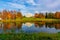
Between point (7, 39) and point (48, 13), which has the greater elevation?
point (48, 13)

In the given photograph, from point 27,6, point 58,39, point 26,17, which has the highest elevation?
point 27,6

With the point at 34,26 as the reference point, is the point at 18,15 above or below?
above

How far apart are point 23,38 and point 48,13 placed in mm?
4096

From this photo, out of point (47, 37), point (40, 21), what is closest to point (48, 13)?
point (40, 21)

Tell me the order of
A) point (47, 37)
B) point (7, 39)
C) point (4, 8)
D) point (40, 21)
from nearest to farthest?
point (7, 39)
point (47, 37)
point (4, 8)
point (40, 21)

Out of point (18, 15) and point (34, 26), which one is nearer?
point (18, 15)

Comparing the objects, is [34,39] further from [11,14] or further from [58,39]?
[11,14]

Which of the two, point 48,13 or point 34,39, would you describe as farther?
point 48,13

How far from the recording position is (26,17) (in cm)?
1189

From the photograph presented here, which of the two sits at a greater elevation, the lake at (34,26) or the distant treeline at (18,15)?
the distant treeline at (18,15)

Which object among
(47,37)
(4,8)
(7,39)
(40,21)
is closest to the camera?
(7,39)

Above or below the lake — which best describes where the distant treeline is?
above

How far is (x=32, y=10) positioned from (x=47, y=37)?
3.47 meters

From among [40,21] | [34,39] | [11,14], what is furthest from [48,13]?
[34,39]
